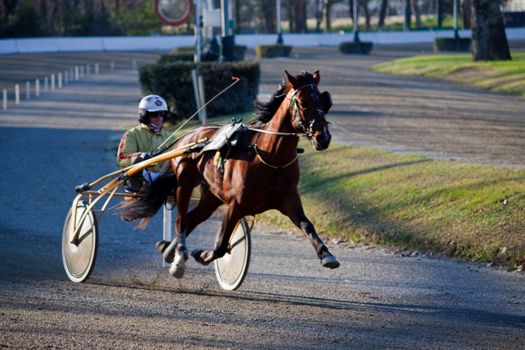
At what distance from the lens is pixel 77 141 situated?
2328cm

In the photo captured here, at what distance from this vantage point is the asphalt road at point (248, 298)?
725 cm

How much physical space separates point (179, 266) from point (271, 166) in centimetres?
138

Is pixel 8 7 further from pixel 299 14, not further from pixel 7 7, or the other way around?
pixel 299 14

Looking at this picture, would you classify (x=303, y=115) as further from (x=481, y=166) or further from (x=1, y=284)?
(x=481, y=166)

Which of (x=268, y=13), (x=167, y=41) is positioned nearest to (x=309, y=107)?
(x=167, y=41)

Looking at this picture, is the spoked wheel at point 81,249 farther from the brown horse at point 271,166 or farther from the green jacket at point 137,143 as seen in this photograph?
the brown horse at point 271,166

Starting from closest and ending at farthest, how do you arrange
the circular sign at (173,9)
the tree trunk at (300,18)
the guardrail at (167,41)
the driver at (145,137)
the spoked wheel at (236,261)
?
the spoked wheel at (236,261), the driver at (145,137), the circular sign at (173,9), the guardrail at (167,41), the tree trunk at (300,18)

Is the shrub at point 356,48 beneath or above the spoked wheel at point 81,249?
above

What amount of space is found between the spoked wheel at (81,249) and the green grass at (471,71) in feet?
66.7

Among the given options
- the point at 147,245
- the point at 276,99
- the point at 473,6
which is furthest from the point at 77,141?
the point at 473,6

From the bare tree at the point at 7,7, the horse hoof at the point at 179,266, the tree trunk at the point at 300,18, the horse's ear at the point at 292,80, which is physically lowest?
the horse hoof at the point at 179,266

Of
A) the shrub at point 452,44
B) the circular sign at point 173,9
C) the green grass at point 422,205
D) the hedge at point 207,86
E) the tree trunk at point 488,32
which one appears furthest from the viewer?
the shrub at point 452,44

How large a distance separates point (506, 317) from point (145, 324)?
2747mm

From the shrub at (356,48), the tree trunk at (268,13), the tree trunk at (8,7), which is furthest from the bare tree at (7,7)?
the tree trunk at (268,13)
